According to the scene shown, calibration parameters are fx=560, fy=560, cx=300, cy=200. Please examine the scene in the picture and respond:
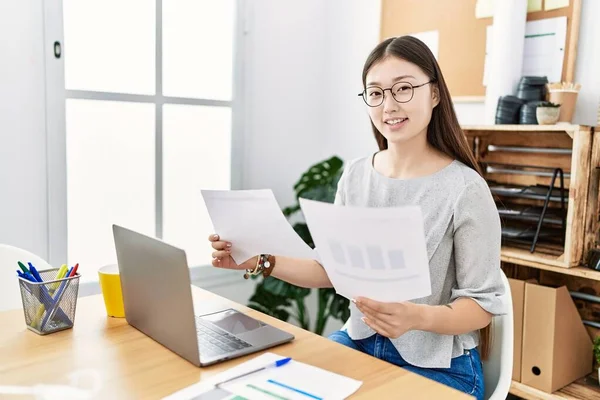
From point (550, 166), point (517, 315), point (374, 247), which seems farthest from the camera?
point (550, 166)

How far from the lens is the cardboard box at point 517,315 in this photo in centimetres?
181

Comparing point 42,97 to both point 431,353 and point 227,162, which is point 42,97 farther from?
point 431,353

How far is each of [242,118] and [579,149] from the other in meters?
1.50

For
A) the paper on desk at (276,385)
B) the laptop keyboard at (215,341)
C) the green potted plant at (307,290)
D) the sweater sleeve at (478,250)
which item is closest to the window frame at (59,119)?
the green potted plant at (307,290)

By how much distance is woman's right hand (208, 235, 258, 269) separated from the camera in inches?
48.7

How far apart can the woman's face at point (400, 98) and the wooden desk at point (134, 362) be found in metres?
0.51

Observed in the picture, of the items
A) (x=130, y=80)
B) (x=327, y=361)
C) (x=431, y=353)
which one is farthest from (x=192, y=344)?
(x=130, y=80)

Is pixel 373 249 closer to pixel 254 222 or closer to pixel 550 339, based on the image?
pixel 254 222

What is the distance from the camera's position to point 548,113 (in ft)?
5.88

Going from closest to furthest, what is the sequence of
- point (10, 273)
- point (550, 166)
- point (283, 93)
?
point (10, 273) → point (550, 166) → point (283, 93)

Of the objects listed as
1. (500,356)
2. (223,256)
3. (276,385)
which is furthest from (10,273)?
(500,356)

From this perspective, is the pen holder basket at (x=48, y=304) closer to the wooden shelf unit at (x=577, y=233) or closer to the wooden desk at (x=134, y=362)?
the wooden desk at (x=134, y=362)

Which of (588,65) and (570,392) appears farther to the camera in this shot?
(588,65)

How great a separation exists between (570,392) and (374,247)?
1.30 metres
